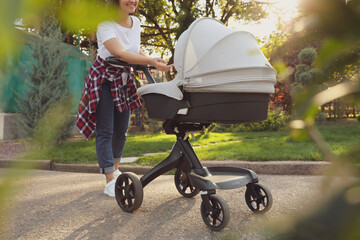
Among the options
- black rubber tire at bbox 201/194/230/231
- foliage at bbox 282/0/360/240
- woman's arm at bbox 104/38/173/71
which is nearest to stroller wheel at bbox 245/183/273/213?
black rubber tire at bbox 201/194/230/231

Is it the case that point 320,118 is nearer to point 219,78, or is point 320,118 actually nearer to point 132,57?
point 219,78

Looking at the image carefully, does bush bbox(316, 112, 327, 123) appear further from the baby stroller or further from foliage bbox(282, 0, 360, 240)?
the baby stroller

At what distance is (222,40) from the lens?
193cm

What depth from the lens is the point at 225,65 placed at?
6.22 feet

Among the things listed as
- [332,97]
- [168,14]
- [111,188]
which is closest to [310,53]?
[332,97]

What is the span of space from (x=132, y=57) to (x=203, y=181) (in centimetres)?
102

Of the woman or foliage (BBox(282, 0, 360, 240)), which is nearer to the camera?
foliage (BBox(282, 0, 360, 240))

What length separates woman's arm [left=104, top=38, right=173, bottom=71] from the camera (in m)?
2.32

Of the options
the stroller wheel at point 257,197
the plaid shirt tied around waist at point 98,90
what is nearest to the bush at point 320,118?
the stroller wheel at point 257,197

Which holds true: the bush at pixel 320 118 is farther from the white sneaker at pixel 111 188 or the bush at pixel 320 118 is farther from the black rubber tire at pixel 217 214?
the white sneaker at pixel 111 188

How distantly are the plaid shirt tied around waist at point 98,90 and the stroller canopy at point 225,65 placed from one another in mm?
874

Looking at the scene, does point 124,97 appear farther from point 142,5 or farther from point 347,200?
point 142,5

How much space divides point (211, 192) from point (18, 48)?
1838 mm

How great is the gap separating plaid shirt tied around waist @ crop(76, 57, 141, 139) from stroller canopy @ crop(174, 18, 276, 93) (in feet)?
2.87
